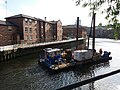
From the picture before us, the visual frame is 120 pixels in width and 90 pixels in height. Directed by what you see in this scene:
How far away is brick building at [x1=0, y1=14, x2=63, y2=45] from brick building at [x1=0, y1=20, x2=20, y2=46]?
1326mm

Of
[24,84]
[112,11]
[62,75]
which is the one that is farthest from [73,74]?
[112,11]

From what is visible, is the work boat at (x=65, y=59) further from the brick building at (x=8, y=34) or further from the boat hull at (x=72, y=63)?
the brick building at (x=8, y=34)

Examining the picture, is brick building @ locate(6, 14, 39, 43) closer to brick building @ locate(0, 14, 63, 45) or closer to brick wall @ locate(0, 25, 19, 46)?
brick building @ locate(0, 14, 63, 45)

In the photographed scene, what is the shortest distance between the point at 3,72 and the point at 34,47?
74.4ft

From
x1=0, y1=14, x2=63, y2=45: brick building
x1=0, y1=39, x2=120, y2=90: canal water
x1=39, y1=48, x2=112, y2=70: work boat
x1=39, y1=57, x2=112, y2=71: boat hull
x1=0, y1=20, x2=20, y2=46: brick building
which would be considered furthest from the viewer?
x1=0, y1=14, x2=63, y2=45: brick building

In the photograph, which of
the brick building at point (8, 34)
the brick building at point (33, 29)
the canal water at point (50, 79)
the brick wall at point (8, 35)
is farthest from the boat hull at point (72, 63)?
the brick building at point (33, 29)

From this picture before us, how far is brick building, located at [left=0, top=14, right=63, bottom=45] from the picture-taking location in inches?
2231

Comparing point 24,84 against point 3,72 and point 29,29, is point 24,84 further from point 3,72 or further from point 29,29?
point 29,29

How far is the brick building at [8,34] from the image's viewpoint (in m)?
49.2

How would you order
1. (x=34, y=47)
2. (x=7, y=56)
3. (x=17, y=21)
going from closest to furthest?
(x=7, y=56) < (x=34, y=47) < (x=17, y=21)

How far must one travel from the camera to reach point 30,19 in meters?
61.1

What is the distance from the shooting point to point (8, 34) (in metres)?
51.6

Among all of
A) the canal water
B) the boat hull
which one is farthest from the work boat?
the canal water

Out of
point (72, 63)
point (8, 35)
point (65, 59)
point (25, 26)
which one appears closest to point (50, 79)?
point (72, 63)
